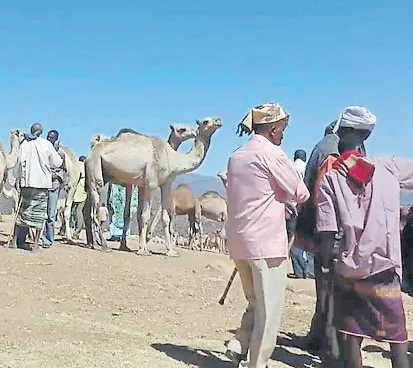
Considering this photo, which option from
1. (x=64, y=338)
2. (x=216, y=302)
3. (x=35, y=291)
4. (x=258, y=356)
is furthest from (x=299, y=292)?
(x=258, y=356)

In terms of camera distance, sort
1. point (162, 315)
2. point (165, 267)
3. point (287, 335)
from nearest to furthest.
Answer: point (287, 335) → point (162, 315) → point (165, 267)

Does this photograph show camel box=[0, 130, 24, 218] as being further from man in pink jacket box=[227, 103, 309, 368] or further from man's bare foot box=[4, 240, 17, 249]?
man in pink jacket box=[227, 103, 309, 368]

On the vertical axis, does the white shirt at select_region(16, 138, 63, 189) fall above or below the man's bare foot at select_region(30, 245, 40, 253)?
above

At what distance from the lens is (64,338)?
6.93 m

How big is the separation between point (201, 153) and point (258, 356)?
9476 millimetres

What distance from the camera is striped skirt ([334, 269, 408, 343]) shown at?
4.94 metres

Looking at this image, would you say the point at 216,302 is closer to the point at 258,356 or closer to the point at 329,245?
the point at 258,356

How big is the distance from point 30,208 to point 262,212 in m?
7.22

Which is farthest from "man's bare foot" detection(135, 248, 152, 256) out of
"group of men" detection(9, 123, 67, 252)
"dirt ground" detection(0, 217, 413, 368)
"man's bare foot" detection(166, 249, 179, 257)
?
"group of men" detection(9, 123, 67, 252)

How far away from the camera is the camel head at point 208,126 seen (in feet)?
47.5

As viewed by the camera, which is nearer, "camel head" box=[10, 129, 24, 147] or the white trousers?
the white trousers

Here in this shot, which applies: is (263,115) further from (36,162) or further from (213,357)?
(36,162)

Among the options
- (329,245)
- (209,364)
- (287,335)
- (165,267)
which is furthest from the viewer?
(165,267)

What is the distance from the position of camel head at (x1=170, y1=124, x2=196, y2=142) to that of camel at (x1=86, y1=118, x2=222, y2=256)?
1.66ft
